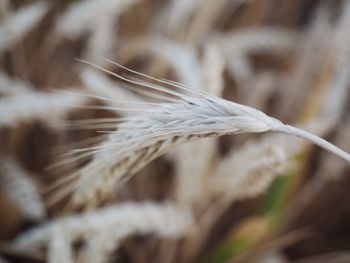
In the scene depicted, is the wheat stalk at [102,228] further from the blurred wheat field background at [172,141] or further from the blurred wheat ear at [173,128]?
the blurred wheat ear at [173,128]

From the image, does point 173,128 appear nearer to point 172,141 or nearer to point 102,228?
point 172,141

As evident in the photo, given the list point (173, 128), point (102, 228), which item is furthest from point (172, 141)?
point (102, 228)

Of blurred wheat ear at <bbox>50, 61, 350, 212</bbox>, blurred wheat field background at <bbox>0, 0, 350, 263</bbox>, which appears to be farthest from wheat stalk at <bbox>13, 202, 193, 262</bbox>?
blurred wheat ear at <bbox>50, 61, 350, 212</bbox>

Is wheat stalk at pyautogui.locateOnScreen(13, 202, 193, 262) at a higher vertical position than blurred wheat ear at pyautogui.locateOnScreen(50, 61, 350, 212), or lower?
lower

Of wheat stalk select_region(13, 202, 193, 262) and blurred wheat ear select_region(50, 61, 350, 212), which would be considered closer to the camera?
blurred wheat ear select_region(50, 61, 350, 212)

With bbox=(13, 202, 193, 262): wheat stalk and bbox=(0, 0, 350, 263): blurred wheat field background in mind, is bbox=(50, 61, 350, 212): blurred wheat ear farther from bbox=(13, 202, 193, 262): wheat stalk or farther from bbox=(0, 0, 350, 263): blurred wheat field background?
bbox=(13, 202, 193, 262): wheat stalk

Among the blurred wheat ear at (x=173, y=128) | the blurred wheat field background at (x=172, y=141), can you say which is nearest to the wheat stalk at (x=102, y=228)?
the blurred wheat field background at (x=172, y=141)

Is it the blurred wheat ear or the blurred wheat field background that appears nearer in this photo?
the blurred wheat ear

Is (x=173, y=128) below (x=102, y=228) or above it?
above

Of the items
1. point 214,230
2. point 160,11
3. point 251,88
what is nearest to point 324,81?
point 251,88
